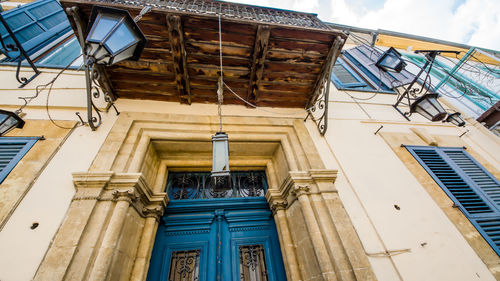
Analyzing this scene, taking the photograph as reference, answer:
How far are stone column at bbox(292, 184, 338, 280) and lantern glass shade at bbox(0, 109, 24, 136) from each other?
3506mm

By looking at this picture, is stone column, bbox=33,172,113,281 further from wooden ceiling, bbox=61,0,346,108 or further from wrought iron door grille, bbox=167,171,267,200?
wooden ceiling, bbox=61,0,346,108

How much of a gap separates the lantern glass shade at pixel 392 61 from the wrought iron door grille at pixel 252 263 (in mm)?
4114

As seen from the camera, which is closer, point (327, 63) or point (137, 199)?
point (137, 199)

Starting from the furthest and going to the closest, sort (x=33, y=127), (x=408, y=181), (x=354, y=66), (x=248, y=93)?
(x=354, y=66), (x=248, y=93), (x=408, y=181), (x=33, y=127)

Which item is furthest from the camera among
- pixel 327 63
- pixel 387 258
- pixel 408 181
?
pixel 327 63

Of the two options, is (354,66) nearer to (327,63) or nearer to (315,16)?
(315,16)

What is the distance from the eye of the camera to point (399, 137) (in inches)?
156

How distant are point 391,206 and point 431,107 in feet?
6.08

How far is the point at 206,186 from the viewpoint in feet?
11.6

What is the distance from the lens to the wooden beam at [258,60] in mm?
2918

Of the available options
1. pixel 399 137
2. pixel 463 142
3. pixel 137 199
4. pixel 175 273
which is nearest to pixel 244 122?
pixel 137 199

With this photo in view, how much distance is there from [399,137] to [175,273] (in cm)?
465

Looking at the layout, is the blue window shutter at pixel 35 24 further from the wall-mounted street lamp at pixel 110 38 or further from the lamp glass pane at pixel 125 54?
the lamp glass pane at pixel 125 54

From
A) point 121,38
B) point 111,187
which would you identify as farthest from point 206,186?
point 121,38
